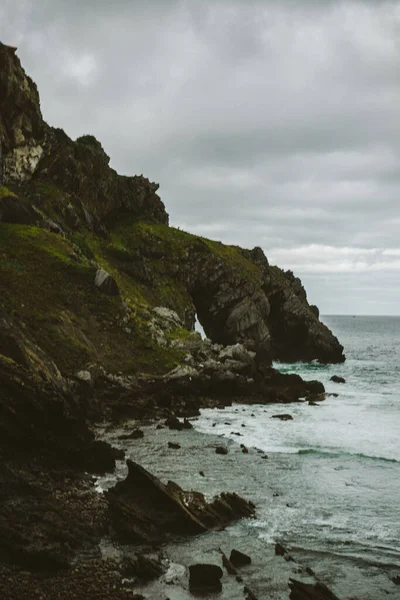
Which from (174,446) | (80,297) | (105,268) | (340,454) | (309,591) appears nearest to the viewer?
(309,591)

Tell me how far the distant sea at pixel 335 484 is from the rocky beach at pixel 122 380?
3.91 ft

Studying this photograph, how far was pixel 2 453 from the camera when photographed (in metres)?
21.1

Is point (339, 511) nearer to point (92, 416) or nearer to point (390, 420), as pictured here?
point (92, 416)

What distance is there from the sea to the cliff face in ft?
55.3

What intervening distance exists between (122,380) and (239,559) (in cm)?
3172

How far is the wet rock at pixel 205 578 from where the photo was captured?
50.5 feet

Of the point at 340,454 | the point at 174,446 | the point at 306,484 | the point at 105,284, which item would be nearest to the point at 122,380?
the point at 105,284

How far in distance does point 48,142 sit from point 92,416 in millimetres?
60260

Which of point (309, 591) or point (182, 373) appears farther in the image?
point (182, 373)

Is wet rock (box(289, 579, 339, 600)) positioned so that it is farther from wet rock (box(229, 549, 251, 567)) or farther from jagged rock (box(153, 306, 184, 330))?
jagged rock (box(153, 306, 184, 330))

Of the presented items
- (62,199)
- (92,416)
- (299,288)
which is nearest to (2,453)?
(92,416)

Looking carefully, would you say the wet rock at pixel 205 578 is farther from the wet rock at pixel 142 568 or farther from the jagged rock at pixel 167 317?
the jagged rock at pixel 167 317

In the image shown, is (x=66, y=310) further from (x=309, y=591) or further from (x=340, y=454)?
(x=309, y=591)

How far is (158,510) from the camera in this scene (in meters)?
19.4
